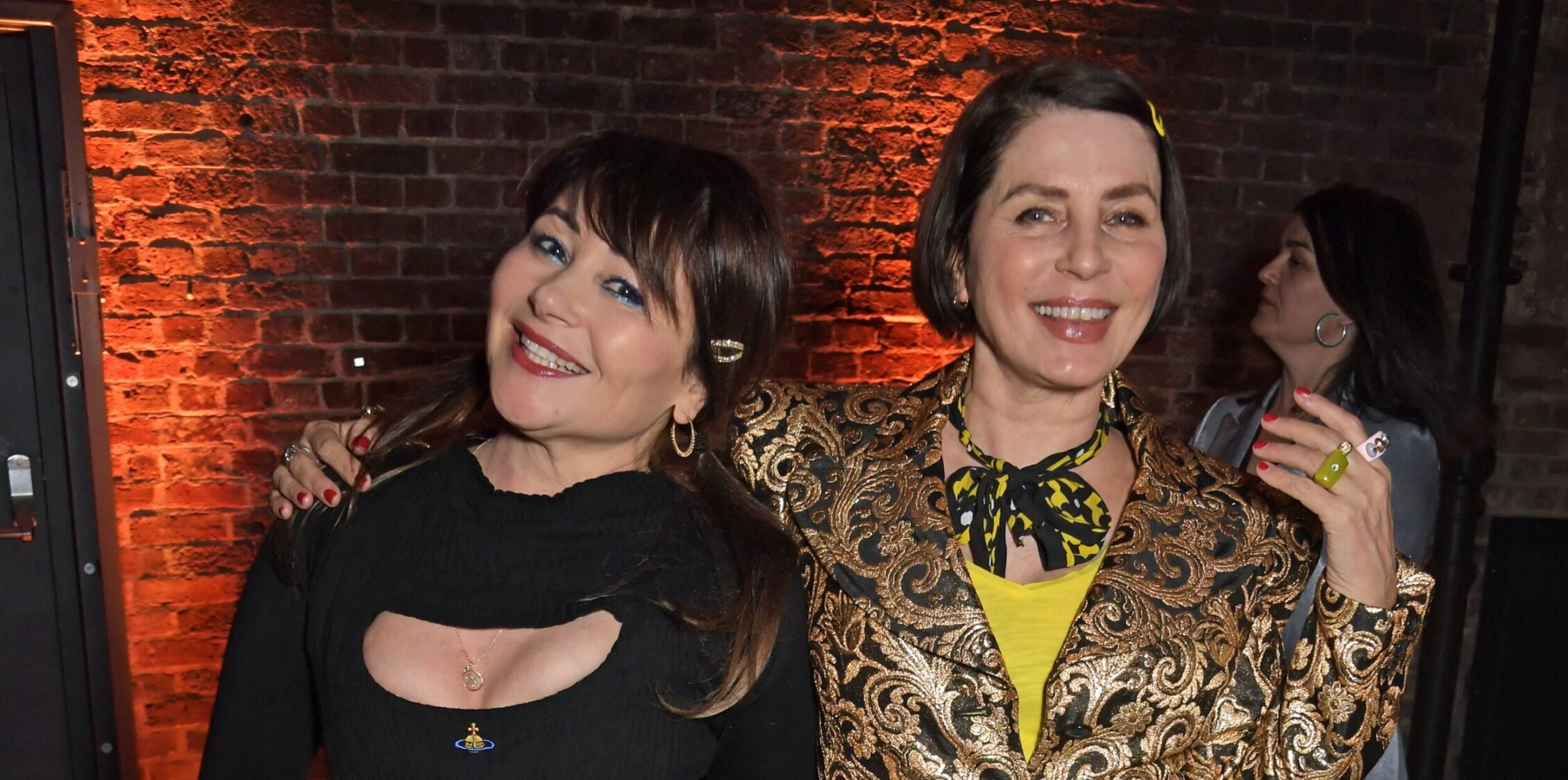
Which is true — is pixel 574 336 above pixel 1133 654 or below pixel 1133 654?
above

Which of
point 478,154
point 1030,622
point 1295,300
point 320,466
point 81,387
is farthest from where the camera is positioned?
point 478,154

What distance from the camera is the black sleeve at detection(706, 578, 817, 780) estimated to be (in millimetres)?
1452

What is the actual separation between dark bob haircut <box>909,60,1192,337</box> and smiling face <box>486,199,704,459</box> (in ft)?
1.32

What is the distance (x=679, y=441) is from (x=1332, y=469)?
0.86 metres

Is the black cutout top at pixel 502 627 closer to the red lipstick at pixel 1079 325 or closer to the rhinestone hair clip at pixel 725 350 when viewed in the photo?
the rhinestone hair clip at pixel 725 350

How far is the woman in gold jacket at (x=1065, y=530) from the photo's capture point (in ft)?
4.33

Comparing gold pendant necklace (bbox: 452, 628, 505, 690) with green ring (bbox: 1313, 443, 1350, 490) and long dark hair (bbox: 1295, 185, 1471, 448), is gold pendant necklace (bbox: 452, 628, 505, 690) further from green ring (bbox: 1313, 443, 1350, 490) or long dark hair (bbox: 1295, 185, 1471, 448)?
long dark hair (bbox: 1295, 185, 1471, 448)

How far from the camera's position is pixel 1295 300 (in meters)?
2.62

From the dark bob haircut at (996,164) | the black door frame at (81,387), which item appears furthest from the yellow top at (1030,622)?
the black door frame at (81,387)

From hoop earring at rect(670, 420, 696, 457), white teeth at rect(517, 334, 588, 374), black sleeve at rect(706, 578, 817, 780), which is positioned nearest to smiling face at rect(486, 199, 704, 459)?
white teeth at rect(517, 334, 588, 374)

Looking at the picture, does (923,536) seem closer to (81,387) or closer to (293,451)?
(293,451)

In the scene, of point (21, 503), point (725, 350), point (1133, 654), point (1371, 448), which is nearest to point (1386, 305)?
point (1371, 448)

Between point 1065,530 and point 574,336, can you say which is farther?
point 1065,530

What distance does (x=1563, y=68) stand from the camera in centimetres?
354
